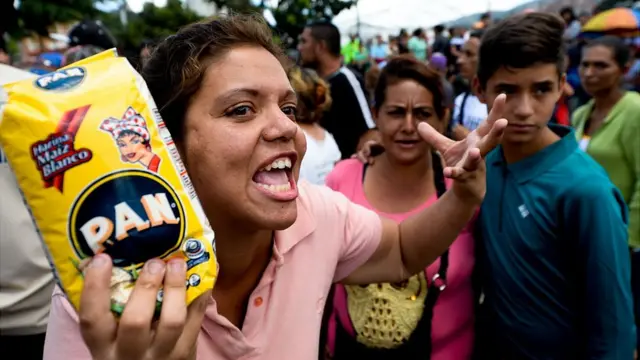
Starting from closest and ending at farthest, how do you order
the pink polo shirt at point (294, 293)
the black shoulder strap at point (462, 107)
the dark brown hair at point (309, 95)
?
1. the pink polo shirt at point (294, 293)
2. the dark brown hair at point (309, 95)
3. the black shoulder strap at point (462, 107)

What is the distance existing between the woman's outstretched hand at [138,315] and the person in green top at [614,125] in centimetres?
317

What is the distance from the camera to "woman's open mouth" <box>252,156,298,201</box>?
1.23 metres

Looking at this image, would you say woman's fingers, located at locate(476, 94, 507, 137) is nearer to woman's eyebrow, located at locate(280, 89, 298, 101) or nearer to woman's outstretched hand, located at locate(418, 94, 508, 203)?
woman's outstretched hand, located at locate(418, 94, 508, 203)

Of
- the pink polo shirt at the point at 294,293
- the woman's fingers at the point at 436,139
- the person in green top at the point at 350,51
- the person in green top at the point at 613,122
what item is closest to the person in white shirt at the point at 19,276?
the pink polo shirt at the point at 294,293

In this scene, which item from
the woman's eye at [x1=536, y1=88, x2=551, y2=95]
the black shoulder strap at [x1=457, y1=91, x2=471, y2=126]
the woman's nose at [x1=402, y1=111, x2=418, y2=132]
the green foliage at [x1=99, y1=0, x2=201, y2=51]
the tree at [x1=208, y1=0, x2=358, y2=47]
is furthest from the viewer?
the green foliage at [x1=99, y1=0, x2=201, y2=51]

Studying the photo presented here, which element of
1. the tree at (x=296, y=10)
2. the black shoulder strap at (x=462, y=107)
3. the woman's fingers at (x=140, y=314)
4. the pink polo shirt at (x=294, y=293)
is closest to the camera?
the woman's fingers at (x=140, y=314)

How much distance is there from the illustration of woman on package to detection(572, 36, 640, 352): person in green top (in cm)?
318

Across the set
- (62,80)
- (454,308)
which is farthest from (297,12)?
(62,80)

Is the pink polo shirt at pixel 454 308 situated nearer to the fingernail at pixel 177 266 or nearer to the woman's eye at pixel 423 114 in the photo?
the woman's eye at pixel 423 114

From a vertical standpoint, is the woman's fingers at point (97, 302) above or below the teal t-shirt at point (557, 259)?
above

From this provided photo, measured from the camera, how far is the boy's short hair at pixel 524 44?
1956 millimetres

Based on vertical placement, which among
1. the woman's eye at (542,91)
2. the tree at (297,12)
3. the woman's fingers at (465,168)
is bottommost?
the woman's fingers at (465,168)

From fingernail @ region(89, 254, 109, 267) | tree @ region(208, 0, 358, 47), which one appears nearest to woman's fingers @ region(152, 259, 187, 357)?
fingernail @ region(89, 254, 109, 267)

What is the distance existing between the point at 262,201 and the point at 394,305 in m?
1.03
